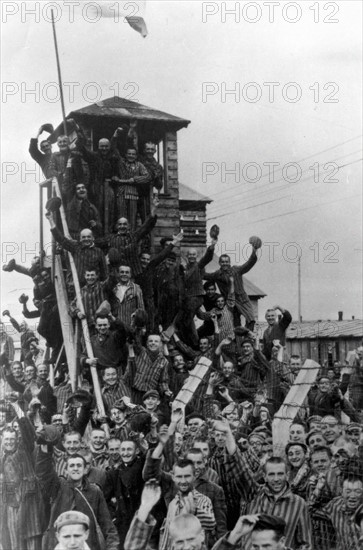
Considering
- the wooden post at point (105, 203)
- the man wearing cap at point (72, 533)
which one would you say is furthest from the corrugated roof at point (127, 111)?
the man wearing cap at point (72, 533)

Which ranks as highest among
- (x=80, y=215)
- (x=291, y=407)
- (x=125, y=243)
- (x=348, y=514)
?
(x=80, y=215)

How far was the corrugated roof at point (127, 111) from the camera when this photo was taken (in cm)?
1330

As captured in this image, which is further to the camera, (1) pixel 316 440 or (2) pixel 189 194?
(2) pixel 189 194

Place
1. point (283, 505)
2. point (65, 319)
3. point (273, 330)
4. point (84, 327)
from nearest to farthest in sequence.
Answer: point (283, 505) → point (84, 327) → point (65, 319) → point (273, 330)

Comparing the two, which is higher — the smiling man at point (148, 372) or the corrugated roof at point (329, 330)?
the smiling man at point (148, 372)

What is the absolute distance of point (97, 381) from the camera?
8.88 m

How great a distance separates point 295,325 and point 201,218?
1089 cm

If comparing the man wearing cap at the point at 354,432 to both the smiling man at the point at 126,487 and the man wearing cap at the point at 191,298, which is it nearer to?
the smiling man at the point at 126,487

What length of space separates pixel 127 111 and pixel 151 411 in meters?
7.37

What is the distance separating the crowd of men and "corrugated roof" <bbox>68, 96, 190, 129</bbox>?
1.33 ft

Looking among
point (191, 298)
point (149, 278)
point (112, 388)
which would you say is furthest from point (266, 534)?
point (191, 298)

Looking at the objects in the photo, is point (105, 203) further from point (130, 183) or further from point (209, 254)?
point (209, 254)

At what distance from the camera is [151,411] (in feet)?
25.1

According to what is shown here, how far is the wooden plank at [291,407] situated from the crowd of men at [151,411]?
1.4 inches
